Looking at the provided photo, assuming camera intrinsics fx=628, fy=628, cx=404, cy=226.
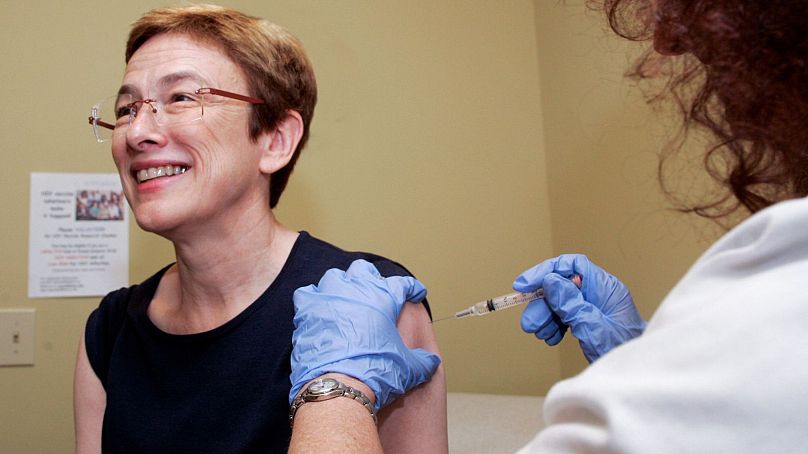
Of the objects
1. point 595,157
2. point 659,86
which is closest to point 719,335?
point 659,86

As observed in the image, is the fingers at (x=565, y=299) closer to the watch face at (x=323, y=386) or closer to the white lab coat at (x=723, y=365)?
the watch face at (x=323, y=386)

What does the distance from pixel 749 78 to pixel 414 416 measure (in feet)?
2.67

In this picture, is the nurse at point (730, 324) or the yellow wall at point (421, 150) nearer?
the nurse at point (730, 324)

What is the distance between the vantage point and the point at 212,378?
1.13 metres

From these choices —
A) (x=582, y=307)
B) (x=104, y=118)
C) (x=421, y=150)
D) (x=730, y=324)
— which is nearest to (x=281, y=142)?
(x=104, y=118)

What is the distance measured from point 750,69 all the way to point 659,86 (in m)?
1.00

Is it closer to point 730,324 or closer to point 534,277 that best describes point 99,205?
point 534,277

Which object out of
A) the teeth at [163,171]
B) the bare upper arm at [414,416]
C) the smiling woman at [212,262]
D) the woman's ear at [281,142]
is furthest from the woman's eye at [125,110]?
the bare upper arm at [414,416]

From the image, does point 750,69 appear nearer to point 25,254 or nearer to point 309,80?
point 309,80

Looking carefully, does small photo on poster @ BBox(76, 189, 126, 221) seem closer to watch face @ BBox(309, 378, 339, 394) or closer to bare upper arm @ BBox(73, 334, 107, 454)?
bare upper arm @ BBox(73, 334, 107, 454)

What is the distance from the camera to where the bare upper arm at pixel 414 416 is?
1126 mm

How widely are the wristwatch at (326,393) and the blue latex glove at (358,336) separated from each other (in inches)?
1.2

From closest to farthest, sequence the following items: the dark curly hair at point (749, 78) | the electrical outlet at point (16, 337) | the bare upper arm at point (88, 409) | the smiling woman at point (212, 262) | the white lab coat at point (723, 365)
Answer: the white lab coat at point (723, 365) → the dark curly hair at point (749, 78) → the smiling woman at point (212, 262) → the bare upper arm at point (88, 409) → the electrical outlet at point (16, 337)

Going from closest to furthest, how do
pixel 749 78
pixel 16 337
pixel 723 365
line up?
pixel 723 365 < pixel 749 78 < pixel 16 337
